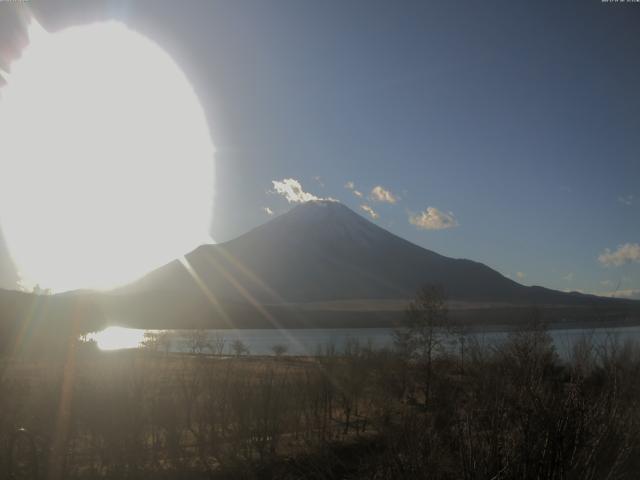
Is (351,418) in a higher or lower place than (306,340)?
higher

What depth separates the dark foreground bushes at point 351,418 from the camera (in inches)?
151

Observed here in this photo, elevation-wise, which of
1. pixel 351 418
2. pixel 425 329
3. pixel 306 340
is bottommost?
pixel 306 340

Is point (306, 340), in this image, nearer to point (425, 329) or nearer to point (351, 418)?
point (425, 329)

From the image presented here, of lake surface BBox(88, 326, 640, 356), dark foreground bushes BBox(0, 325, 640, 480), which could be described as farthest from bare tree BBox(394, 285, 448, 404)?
lake surface BBox(88, 326, 640, 356)

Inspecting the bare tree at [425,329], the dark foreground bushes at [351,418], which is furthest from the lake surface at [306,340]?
the bare tree at [425,329]

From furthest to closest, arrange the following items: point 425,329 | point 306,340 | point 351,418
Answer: point 306,340
point 425,329
point 351,418

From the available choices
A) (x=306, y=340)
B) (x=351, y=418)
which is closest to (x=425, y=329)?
(x=351, y=418)

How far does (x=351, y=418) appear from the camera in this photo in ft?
81.0

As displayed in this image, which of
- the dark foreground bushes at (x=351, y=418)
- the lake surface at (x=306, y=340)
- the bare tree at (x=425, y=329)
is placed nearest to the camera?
the dark foreground bushes at (x=351, y=418)

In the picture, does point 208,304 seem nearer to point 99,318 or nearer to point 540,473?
point 99,318

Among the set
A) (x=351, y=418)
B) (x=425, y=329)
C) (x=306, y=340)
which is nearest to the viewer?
(x=351, y=418)

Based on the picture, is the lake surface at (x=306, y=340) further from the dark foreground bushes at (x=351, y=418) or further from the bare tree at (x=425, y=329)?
the bare tree at (x=425, y=329)

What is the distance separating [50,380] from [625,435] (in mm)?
17826

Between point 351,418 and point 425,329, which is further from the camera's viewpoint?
point 425,329
